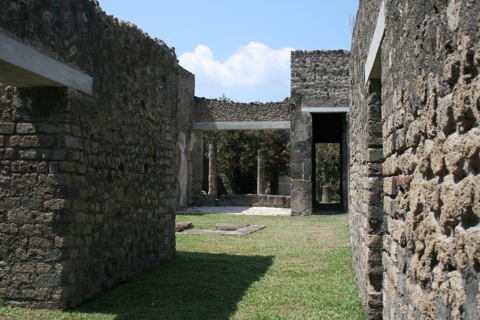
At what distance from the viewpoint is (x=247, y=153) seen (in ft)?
104

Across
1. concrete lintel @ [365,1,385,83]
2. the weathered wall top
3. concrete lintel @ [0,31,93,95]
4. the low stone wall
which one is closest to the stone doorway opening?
the weathered wall top

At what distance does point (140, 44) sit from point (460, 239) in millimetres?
6545

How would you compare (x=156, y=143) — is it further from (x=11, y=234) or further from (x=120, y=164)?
(x=11, y=234)

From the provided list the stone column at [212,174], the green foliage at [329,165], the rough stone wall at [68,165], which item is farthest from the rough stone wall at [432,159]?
the green foliage at [329,165]

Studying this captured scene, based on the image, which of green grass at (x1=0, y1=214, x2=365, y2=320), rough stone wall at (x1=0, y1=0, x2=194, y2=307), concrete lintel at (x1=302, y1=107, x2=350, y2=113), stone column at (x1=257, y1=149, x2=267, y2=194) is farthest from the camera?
stone column at (x1=257, y1=149, x2=267, y2=194)

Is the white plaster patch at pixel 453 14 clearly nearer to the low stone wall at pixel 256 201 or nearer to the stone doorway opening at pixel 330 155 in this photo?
the stone doorway opening at pixel 330 155

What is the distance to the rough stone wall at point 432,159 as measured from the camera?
1854mm

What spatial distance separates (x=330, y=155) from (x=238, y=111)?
13476 mm

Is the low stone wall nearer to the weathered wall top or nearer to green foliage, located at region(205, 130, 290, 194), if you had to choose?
the weathered wall top

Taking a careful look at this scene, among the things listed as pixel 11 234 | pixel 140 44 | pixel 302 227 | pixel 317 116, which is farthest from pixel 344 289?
pixel 317 116

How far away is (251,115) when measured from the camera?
2178cm

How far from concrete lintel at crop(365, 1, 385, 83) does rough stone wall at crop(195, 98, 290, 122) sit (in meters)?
15.7

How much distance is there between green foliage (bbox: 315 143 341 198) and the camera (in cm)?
3388

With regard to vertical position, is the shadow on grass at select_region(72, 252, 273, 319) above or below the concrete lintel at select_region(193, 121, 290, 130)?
below
